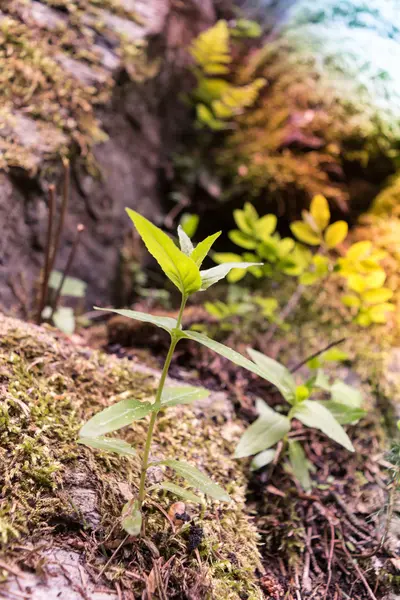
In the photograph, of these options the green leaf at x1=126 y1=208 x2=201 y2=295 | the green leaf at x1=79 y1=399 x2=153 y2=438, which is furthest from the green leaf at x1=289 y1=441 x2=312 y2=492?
the green leaf at x1=126 y1=208 x2=201 y2=295

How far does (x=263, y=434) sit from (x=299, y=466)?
0.22m

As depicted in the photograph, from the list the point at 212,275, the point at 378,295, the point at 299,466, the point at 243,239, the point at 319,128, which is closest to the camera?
the point at 212,275

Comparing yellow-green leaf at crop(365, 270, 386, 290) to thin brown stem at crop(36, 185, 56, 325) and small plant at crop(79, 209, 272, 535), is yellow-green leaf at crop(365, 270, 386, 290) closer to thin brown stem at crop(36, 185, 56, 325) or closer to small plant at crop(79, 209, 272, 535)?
small plant at crop(79, 209, 272, 535)

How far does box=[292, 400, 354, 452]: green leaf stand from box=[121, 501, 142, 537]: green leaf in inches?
28.1

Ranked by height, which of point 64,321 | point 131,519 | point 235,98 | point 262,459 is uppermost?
point 235,98

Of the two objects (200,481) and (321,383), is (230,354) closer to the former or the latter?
(200,481)

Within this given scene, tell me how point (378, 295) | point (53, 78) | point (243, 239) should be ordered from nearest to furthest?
point (378, 295)
point (243, 239)
point (53, 78)

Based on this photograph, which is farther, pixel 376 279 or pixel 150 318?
pixel 376 279

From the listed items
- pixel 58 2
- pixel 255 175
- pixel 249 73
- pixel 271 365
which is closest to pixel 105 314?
pixel 271 365

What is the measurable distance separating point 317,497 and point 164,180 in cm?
293

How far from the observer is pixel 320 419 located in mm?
1549

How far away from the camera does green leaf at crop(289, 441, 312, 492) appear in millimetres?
1634

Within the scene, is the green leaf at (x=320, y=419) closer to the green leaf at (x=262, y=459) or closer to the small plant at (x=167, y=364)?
the green leaf at (x=262, y=459)

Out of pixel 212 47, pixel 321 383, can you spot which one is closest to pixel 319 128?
pixel 212 47
